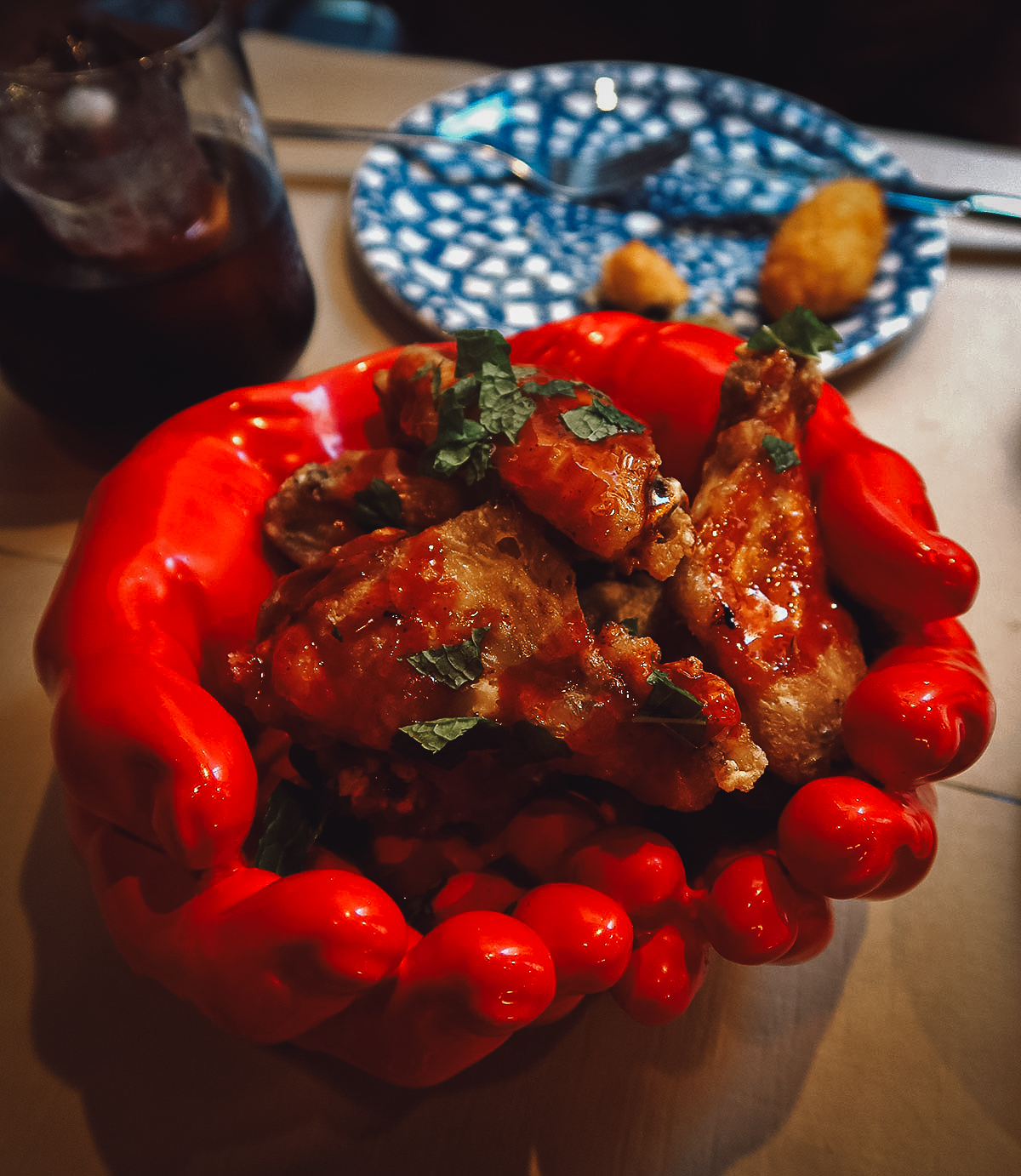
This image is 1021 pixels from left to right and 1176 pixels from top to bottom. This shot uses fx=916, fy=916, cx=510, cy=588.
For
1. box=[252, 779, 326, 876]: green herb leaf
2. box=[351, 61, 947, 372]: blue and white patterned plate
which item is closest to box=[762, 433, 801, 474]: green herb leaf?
box=[252, 779, 326, 876]: green herb leaf

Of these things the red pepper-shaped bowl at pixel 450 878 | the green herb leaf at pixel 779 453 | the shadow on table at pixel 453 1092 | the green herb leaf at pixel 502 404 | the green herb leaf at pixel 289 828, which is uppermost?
the green herb leaf at pixel 502 404

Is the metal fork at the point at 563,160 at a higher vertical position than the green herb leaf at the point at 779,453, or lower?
lower

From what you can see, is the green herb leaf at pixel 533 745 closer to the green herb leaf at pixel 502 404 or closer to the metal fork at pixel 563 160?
the green herb leaf at pixel 502 404

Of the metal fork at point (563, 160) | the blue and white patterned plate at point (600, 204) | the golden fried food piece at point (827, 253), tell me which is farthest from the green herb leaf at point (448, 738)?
the metal fork at point (563, 160)

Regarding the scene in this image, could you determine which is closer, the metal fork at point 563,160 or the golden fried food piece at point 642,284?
the golden fried food piece at point 642,284

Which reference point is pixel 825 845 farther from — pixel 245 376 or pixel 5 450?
pixel 5 450

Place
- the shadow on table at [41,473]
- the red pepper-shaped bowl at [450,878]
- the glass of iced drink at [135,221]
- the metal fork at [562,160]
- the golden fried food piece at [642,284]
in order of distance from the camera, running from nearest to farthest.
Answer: the red pepper-shaped bowl at [450,878], the glass of iced drink at [135,221], the shadow on table at [41,473], the golden fried food piece at [642,284], the metal fork at [562,160]
